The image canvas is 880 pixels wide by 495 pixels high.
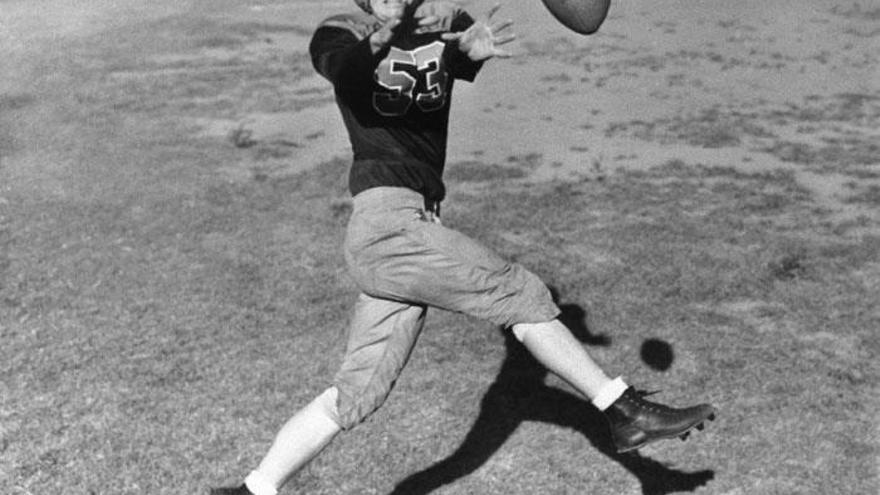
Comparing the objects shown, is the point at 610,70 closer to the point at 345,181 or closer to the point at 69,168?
the point at 345,181

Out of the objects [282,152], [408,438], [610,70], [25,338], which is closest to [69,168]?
[282,152]

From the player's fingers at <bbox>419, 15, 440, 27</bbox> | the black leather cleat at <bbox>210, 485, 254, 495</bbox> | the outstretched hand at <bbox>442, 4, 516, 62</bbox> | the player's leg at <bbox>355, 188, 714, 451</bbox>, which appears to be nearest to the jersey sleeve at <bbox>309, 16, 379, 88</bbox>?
the player's fingers at <bbox>419, 15, 440, 27</bbox>

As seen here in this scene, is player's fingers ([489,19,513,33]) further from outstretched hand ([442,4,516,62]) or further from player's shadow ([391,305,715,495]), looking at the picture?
player's shadow ([391,305,715,495])

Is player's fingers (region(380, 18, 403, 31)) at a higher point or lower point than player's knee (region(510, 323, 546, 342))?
higher

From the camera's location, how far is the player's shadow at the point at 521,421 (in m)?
4.89

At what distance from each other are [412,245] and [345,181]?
6445mm

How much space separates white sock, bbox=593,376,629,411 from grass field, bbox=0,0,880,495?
1.09 meters

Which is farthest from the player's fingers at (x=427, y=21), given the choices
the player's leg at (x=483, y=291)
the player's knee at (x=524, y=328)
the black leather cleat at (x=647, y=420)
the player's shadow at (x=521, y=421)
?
the player's shadow at (x=521, y=421)

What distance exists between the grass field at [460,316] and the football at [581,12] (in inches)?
82.2

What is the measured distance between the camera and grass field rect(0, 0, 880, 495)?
511cm

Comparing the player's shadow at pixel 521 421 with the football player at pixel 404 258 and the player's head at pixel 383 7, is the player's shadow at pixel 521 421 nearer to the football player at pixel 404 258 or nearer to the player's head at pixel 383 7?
the football player at pixel 404 258

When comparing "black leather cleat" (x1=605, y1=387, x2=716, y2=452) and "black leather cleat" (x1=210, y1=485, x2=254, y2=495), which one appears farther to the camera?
"black leather cleat" (x1=210, y1=485, x2=254, y2=495)

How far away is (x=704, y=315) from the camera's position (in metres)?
6.88

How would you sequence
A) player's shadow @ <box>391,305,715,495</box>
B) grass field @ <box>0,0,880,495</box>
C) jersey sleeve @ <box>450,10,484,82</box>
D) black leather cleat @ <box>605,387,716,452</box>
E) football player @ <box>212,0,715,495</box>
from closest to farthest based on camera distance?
1. black leather cleat @ <box>605,387,716,452</box>
2. football player @ <box>212,0,715,495</box>
3. jersey sleeve @ <box>450,10,484,82</box>
4. player's shadow @ <box>391,305,715,495</box>
5. grass field @ <box>0,0,880,495</box>
